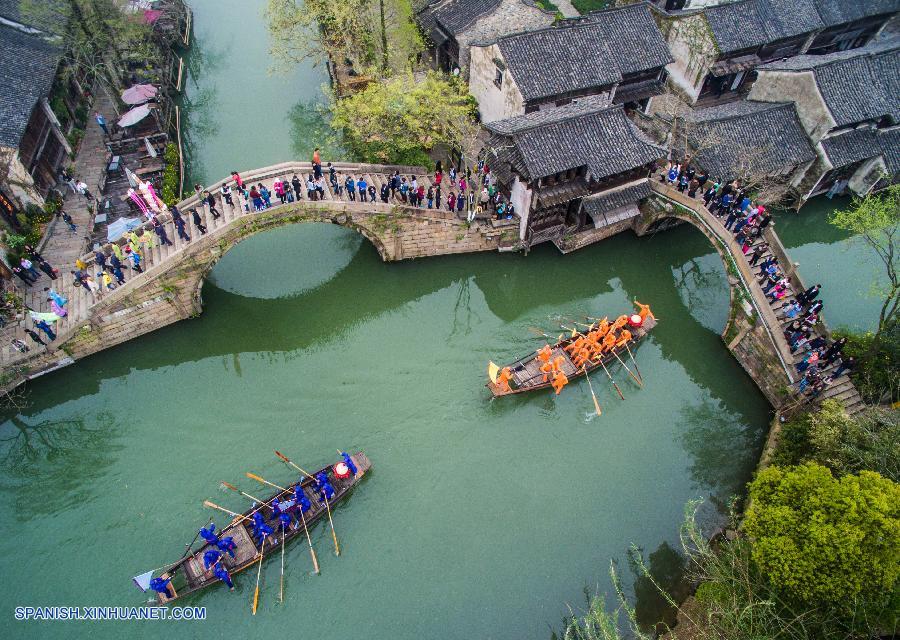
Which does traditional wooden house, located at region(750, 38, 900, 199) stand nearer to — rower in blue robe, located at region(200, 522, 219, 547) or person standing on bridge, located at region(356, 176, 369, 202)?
person standing on bridge, located at region(356, 176, 369, 202)

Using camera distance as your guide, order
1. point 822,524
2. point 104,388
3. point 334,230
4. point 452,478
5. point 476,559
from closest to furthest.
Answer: point 822,524, point 476,559, point 452,478, point 104,388, point 334,230

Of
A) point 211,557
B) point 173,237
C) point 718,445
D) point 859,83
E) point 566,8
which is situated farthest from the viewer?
point 566,8

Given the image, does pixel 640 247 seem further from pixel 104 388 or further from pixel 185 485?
pixel 104 388

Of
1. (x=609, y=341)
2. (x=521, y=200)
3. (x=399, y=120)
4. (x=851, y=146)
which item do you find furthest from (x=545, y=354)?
(x=851, y=146)

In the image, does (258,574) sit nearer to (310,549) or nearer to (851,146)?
(310,549)

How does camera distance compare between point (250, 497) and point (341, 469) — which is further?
point (250, 497)

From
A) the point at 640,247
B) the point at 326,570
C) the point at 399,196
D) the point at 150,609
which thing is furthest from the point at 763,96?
the point at 150,609
